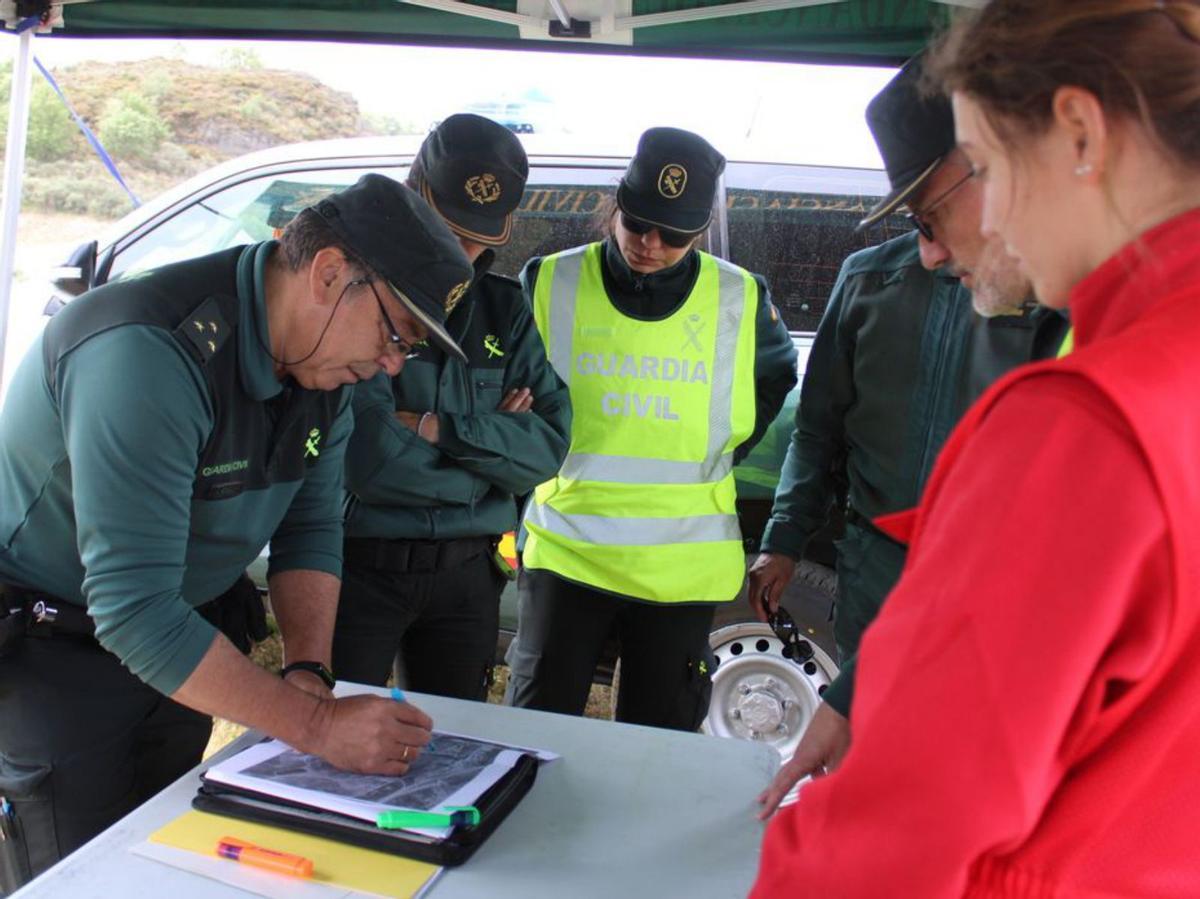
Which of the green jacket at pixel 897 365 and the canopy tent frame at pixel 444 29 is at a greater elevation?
the canopy tent frame at pixel 444 29

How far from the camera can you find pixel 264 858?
1249mm

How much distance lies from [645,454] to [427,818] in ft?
4.62

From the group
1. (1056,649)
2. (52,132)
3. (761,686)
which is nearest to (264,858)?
(1056,649)

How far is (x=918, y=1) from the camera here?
2682 mm

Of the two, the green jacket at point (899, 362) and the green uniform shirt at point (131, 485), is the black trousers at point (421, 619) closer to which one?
the green uniform shirt at point (131, 485)

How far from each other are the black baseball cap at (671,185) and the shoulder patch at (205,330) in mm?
1190

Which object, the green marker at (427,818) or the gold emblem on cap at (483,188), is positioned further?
the gold emblem on cap at (483,188)

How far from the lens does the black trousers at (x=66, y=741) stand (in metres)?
1.60

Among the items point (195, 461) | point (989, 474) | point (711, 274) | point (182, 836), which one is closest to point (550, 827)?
point (182, 836)

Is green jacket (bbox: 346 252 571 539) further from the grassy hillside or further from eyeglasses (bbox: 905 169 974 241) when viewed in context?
the grassy hillside

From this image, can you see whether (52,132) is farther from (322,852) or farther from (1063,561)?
(1063,561)

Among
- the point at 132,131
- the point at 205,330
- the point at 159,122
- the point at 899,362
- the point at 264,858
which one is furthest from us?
the point at 159,122

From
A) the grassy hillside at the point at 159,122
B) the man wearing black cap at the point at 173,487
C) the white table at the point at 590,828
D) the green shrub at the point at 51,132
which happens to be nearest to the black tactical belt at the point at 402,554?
the man wearing black cap at the point at 173,487

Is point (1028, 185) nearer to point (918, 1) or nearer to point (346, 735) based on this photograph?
point (346, 735)
